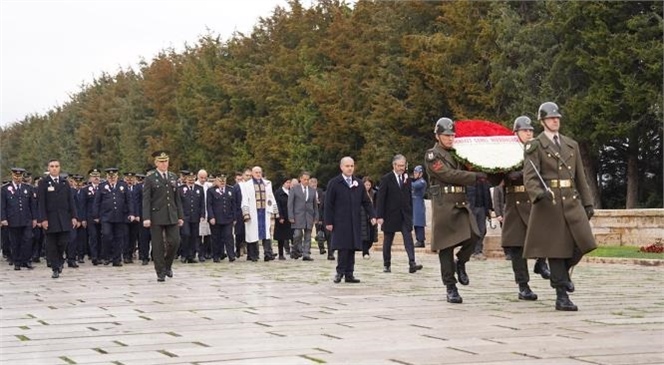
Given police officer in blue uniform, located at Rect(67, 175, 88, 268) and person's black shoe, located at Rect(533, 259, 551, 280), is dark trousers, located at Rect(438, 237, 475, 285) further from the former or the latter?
police officer in blue uniform, located at Rect(67, 175, 88, 268)

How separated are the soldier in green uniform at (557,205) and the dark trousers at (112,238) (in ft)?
51.3

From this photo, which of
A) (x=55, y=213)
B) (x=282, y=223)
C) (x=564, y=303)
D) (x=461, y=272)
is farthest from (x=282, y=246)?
(x=564, y=303)

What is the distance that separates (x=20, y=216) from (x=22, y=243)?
62 cm

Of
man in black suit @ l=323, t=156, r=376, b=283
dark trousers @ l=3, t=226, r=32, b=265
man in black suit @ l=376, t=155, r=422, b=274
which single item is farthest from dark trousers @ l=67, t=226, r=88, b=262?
man in black suit @ l=323, t=156, r=376, b=283

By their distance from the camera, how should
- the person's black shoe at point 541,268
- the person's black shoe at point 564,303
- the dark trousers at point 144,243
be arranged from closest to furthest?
A: 1. the person's black shoe at point 564,303
2. the person's black shoe at point 541,268
3. the dark trousers at point 144,243

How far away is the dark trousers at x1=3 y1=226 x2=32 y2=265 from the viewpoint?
25.3 m

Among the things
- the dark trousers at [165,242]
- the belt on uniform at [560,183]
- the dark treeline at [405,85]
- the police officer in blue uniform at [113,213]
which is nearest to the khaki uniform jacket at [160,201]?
the dark trousers at [165,242]

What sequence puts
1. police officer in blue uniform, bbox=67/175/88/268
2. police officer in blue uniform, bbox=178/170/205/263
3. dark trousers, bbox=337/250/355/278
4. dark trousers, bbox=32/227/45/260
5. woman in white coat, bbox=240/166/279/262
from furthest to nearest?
dark trousers, bbox=32/227/45/260
police officer in blue uniform, bbox=67/175/88/268
police officer in blue uniform, bbox=178/170/205/263
woman in white coat, bbox=240/166/279/262
dark trousers, bbox=337/250/355/278

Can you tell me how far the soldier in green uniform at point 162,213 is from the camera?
18.4 metres

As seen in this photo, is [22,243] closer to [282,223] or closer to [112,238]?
[112,238]

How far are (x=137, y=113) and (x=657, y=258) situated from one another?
7304cm

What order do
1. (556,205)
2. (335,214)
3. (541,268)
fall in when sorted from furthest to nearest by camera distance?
(335,214), (541,268), (556,205)

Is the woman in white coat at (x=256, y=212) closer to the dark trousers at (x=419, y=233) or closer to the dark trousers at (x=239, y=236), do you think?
the dark trousers at (x=239, y=236)

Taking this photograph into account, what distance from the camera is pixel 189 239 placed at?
25969 mm
